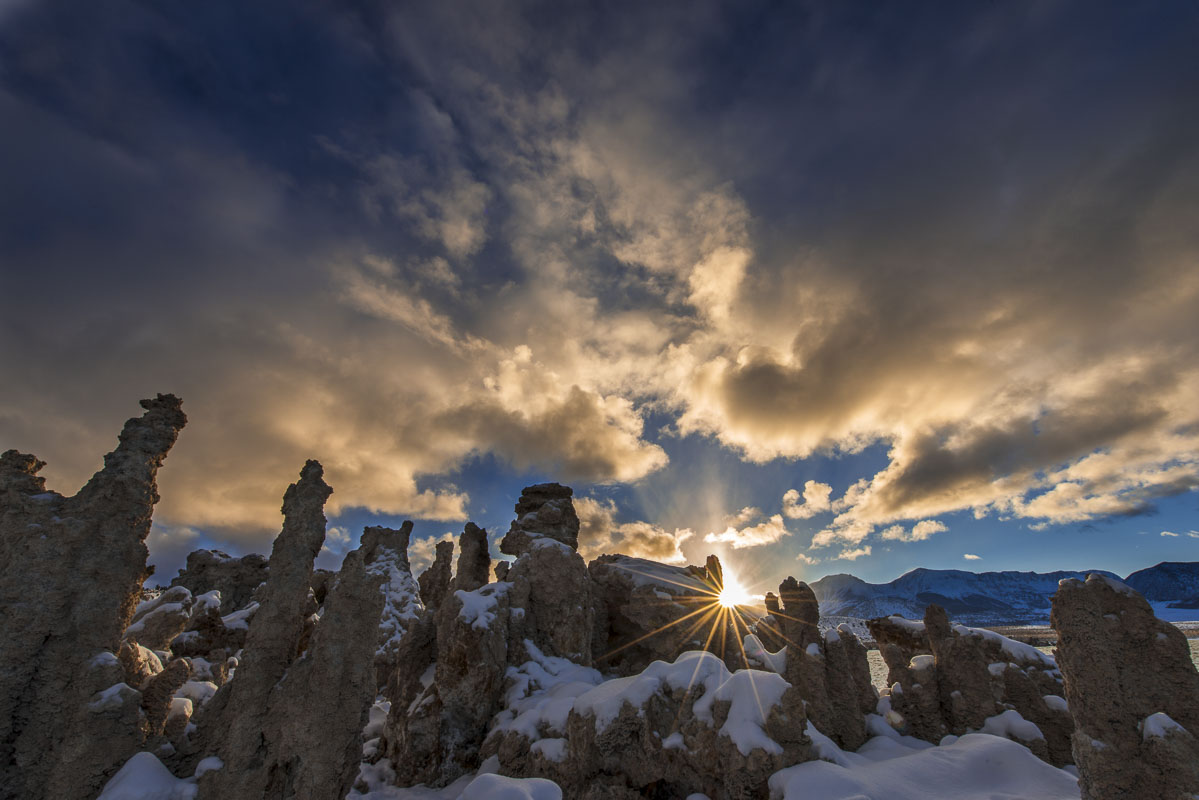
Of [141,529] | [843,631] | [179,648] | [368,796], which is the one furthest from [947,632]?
[179,648]

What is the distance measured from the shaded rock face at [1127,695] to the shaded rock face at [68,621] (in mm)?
32391

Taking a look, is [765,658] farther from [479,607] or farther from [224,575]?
[224,575]

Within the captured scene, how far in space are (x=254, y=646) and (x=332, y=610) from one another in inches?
133

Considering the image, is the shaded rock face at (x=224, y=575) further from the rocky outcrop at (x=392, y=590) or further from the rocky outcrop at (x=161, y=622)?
the rocky outcrop at (x=161, y=622)

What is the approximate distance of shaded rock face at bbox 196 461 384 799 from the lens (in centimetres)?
1903

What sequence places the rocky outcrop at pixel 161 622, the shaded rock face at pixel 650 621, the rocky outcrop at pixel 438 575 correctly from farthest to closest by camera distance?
the rocky outcrop at pixel 438 575
the shaded rock face at pixel 650 621
the rocky outcrop at pixel 161 622

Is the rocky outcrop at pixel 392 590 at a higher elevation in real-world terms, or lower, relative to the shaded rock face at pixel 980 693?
higher

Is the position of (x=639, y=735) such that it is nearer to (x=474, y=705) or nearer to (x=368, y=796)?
(x=474, y=705)

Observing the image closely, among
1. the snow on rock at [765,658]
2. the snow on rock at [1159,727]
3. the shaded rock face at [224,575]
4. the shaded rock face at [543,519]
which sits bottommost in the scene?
the snow on rock at [1159,727]

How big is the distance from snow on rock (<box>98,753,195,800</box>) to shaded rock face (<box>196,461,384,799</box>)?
724 mm

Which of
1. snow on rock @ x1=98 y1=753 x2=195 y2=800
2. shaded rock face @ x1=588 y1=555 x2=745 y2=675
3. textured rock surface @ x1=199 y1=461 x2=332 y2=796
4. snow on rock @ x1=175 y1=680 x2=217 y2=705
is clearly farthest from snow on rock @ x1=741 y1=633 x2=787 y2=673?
snow on rock @ x1=175 y1=680 x2=217 y2=705

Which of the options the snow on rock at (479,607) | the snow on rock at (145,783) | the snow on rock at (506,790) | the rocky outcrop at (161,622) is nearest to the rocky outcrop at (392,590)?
the rocky outcrop at (161,622)

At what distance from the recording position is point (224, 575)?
4566 centimetres

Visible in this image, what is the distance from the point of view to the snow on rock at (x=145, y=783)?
1678 centimetres
